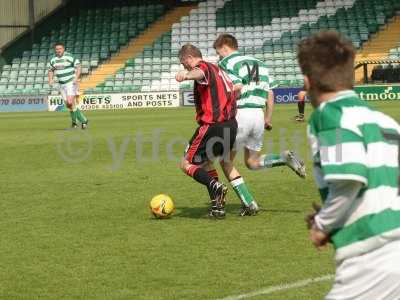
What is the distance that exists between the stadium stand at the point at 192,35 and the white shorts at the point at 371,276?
34.0 m

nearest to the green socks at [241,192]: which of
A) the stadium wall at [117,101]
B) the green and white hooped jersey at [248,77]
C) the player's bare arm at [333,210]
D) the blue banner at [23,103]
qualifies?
the green and white hooped jersey at [248,77]

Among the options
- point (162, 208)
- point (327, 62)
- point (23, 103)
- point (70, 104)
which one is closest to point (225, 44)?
point (162, 208)

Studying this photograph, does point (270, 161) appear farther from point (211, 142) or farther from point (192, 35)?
point (192, 35)

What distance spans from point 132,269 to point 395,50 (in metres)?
32.8

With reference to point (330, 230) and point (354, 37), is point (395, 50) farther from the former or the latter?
point (330, 230)

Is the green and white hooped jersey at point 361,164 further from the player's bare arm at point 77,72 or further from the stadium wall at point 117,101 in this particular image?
the stadium wall at point 117,101

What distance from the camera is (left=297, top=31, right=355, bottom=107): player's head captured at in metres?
3.22

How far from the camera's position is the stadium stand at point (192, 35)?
39500 mm

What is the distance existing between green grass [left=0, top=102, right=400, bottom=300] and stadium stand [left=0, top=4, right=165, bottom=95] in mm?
28287

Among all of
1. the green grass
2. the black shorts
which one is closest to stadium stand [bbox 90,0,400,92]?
the green grass

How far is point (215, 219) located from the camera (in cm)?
855

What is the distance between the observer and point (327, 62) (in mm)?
3227

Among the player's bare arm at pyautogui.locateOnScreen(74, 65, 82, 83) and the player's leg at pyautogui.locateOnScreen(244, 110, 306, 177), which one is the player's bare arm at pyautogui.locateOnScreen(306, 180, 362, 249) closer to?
the player's leg at pyautogui.locateOnScreen(244, 110, 306, 177)

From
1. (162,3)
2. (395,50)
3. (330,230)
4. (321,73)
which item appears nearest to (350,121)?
(321,73)
